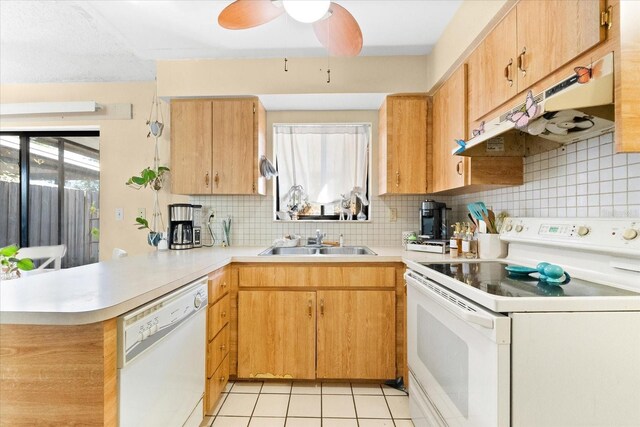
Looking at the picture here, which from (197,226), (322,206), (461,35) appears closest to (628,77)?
(461,35)

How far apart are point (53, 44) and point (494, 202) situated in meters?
3.29

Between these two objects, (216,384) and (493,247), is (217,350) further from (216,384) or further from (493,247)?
(493,247)

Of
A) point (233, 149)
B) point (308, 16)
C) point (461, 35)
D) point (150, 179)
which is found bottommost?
point (150, 179)

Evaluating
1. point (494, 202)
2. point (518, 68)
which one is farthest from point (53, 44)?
point (494, 202)

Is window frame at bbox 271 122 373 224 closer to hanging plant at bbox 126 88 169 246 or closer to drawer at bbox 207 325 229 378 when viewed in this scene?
hanging plant at bbox 126 88 169 246

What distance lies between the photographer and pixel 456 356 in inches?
46.4

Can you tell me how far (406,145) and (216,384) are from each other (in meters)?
2.04

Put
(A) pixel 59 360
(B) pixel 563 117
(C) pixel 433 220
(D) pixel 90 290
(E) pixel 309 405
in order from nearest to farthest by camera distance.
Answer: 1. (A) pixel 59 360
2. (D) pixel 90 290
3. (B) pixel 563 117
4. (E) pixel 309 405
5. (C) pixel 433 220

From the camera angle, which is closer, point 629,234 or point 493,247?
point 629,234

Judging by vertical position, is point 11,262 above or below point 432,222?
below

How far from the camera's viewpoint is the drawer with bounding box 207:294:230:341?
5.58 feet

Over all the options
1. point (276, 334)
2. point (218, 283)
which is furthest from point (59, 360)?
point (276, 334)

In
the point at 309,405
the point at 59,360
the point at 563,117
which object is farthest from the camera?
the point at 309,405

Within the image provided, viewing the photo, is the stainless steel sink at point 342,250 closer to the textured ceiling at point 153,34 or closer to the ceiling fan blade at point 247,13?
the textured ceiling at point 153,34
